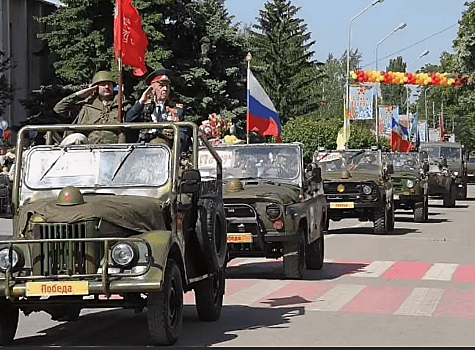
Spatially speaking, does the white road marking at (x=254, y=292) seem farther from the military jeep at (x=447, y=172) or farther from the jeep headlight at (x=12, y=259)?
the military jeep at (x=447, y=172)

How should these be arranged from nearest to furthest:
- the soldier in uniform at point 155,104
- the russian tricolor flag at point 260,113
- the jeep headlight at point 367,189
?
the soldier in uniform at point 155,104 → the russian tricolor flag at point 260,113 → the jeep headlight at point 367,189

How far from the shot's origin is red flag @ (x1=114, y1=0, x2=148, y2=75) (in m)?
15.9

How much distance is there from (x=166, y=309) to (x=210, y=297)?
183 cm

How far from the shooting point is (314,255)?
15.5 m

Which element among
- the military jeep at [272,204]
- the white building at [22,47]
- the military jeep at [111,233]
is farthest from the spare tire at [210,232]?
the white building at [22,47]

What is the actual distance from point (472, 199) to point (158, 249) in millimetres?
38581

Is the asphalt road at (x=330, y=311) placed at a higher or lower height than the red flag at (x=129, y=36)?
lower

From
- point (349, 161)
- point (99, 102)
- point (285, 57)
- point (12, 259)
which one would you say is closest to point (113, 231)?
point (12, 259)

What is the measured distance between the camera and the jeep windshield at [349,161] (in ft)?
76.9

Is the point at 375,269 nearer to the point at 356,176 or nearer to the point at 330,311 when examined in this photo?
the point at 330,311

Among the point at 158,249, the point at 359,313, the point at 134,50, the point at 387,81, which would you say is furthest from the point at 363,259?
the point at 387,81

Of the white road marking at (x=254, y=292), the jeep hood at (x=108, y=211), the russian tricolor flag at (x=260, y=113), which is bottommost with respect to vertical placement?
the white road marking at (x=254, y=292)

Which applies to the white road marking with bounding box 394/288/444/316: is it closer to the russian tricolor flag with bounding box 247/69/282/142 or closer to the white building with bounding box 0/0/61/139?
the russian tricolor flag with bounding box 247/69/282/142

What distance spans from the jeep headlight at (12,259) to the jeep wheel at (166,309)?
1078 mm
